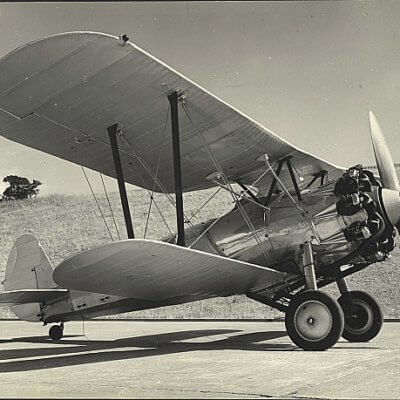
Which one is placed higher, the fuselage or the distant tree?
the distant tree

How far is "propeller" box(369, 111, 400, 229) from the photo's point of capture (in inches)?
328

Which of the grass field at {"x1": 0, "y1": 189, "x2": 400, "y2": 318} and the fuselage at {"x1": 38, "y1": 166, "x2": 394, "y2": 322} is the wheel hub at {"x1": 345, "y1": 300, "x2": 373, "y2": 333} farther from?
the grass field at {"x1": 0, "y1": 189, "x2": 400, "y2": 318}

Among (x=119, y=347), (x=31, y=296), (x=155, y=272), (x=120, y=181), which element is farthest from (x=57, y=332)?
(x=155, y=272)

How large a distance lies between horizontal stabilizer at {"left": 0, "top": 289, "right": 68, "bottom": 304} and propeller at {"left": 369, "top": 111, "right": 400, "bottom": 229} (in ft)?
18.8

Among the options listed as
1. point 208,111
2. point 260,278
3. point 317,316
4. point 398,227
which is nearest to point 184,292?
point 260,278

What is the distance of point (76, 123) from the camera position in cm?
878

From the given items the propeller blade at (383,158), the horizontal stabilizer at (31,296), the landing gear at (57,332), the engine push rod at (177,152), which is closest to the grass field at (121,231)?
the landing gear at (57,332)

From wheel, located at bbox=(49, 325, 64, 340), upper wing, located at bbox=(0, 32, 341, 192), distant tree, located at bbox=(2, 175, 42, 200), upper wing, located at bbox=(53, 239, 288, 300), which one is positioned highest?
distant tree, located at bbox=(2, 175, 42, 200)

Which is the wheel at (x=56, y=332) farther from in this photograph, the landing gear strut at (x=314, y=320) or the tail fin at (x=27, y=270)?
the landing gear strut at (x=314, y=320)

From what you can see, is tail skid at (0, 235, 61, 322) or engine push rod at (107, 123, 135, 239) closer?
engine push rod at (107, 123, 135, 239)

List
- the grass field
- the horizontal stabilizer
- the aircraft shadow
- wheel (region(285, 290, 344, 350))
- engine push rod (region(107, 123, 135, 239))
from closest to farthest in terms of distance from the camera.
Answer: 1. the aircraft shadow
2. wheel (region(285, 290, 344, 350))
3. engine push rod (region(107, 123, 135, 239))
4. the horizontal stabilizer
5. the grass field

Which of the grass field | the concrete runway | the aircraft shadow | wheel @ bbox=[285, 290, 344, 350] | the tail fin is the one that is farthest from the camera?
the grass field

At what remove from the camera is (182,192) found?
29.7 ft

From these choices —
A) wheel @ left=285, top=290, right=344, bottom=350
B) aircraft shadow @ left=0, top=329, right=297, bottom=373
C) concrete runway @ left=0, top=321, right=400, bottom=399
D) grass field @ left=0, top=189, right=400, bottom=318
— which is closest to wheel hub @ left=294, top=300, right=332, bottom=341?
wheel @ left=285, top=290, right=344, bottom=350
